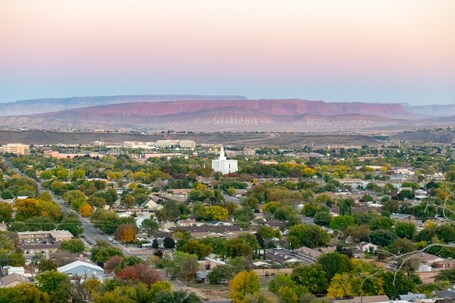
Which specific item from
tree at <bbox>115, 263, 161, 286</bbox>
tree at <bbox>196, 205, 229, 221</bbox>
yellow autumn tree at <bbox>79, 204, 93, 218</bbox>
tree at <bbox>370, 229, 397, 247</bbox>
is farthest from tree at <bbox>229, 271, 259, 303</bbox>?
yellow autumn tree at <bbox>79, 204, 93, 218</bbox>

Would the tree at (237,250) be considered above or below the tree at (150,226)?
above

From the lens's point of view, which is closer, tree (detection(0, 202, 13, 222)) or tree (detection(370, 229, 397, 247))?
tree (detection(370, 229, 397, 247))

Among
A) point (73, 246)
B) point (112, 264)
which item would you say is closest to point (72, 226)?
point (73, 246)

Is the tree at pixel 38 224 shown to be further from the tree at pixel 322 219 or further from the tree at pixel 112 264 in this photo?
the tree at pixel 322 219

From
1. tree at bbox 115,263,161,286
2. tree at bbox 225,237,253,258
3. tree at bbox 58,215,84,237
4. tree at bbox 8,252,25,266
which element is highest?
tree at bbox 115,263,161,286

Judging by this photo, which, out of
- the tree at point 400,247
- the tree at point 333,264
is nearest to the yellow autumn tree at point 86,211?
the tree at point 400,247

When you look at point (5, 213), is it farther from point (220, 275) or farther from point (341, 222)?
point (220, 275)

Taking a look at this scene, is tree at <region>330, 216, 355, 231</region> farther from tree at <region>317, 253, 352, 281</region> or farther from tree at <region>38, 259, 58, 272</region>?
tree at <region>38, 259, 58, 272</region>
